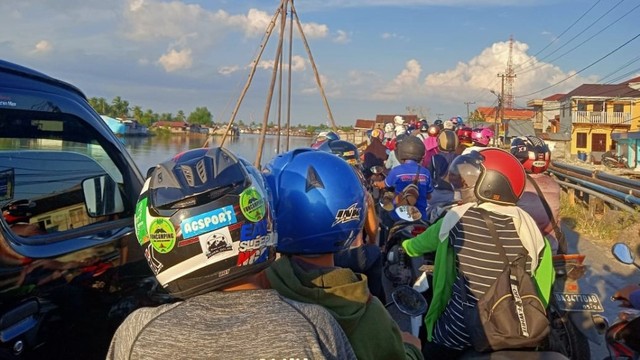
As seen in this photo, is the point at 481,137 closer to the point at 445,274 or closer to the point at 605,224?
the point at 605,224

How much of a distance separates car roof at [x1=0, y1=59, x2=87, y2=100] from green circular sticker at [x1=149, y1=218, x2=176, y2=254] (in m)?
1.22

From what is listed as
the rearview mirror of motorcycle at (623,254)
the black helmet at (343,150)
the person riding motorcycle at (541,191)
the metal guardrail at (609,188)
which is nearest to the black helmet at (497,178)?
the rearview mirror of motorcycle at (623,254)

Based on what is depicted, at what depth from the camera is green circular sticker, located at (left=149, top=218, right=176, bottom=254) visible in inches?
59.2

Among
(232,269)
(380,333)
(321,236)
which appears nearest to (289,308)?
(232,269)

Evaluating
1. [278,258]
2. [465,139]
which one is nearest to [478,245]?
[278,258]

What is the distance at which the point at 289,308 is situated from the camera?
1.38 meters

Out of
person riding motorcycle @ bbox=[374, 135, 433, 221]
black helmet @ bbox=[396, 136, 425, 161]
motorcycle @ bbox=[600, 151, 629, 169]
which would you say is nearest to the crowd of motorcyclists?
person riding motorcycle @ bbox=[374, 135, 433, 221]

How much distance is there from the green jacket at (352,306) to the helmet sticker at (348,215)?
18.1 inches

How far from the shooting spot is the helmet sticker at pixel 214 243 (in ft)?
4.91

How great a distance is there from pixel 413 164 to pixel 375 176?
329 centimetres

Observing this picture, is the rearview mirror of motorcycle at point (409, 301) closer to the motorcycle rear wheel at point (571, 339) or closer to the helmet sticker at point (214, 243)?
the helmet sticker at point (214, 243)

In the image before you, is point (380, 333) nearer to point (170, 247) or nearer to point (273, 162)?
point (170, 247)

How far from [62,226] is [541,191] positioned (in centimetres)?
372

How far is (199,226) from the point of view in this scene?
4.89 feet
